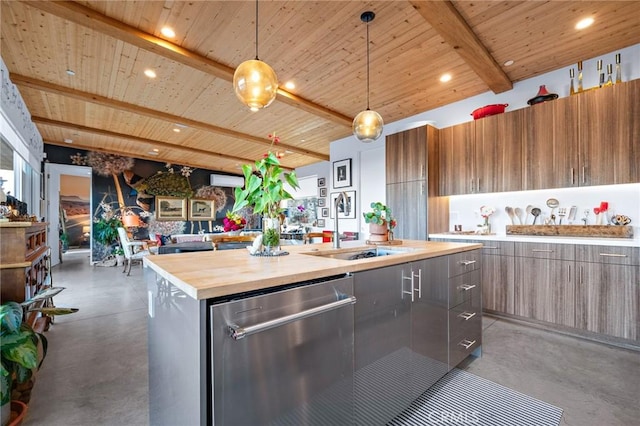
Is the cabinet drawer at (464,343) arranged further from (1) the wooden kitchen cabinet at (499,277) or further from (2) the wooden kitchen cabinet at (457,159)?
(2) the wooden kitchen cabinet at (457,159)

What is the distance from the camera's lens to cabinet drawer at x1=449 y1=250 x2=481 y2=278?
200 centimetres

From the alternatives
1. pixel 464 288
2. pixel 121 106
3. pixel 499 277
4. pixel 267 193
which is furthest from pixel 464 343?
pixel 121 106

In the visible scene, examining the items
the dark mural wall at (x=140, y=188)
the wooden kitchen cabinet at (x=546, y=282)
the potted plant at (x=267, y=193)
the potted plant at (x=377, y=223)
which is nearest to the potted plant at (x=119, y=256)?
the dark mural wall at (x=140, y=188)

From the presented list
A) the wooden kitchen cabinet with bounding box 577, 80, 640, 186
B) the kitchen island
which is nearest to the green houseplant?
the kitchen island

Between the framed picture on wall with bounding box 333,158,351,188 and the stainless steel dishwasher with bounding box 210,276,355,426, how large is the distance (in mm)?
4772

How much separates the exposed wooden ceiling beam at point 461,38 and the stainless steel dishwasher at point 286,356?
7.63ft

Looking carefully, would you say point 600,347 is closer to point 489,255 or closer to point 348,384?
point 489,255

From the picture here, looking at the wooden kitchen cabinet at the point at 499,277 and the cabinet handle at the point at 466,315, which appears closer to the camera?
the cabinet handle at the point at 466,315

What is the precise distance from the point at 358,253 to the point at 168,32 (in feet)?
9.11

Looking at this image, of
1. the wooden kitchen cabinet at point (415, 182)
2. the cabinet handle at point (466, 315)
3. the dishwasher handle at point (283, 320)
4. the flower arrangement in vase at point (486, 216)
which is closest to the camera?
the dishwasher handle at point (283, 320)

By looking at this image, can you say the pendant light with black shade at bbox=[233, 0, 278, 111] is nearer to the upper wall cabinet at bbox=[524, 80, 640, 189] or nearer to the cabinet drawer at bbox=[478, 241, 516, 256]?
the cabinet drawer at bbox=[478, 241, 516, 256]

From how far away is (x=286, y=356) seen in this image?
1029mm

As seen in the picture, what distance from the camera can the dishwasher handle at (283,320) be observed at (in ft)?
2.86

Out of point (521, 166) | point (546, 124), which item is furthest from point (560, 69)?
point (521, 166)
